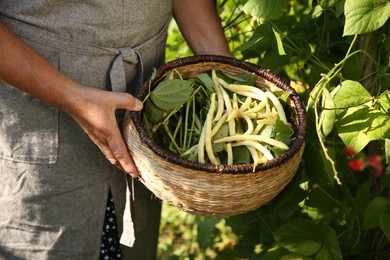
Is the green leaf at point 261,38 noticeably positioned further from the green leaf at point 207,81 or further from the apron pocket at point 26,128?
the apron pocket at point 26,128

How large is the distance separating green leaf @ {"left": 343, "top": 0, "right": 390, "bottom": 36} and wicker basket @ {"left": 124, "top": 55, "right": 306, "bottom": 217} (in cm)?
18

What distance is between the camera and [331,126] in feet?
3.83

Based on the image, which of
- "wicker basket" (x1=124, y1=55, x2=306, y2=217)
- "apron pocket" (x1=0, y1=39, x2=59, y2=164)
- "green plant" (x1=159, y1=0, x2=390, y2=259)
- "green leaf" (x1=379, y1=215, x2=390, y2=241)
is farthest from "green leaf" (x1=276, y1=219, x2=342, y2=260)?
"apron pocket" (x1=0, y1=39, x2=59, y2=164)

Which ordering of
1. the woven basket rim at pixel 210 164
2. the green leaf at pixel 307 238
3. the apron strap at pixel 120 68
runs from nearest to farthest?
the woven basket rim at pixel 210 164
the apron strap at pixel 120 68
the green leaf at pixel 307 238

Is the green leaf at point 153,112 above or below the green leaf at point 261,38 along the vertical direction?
below

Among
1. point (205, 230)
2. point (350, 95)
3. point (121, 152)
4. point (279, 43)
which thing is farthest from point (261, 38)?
point (205, 230)

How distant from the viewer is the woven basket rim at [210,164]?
3.46 ft

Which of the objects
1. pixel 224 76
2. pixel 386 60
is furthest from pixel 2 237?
pixel 386 60

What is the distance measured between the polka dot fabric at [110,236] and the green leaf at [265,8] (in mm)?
478

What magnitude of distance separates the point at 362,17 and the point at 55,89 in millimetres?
502

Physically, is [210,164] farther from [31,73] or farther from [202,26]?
[202,26]

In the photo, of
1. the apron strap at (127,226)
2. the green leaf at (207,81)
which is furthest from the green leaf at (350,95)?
the apron strap at (127,226)

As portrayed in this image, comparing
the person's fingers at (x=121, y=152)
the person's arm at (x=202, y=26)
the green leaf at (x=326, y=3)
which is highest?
the person's arm at (x=202, y=26)

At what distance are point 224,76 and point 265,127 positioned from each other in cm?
15
